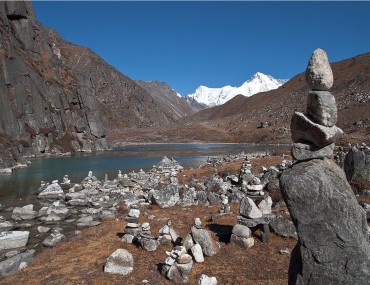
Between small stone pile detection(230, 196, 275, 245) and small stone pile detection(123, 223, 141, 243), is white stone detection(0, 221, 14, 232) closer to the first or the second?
small stone pile detection(123, 223, 141, 243)

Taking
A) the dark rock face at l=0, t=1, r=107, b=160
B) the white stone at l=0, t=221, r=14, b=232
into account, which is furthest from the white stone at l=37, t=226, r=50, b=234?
the dark rock face at l=0, t=1, r=107, b=160

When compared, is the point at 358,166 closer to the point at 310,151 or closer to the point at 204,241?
the point at 204,241

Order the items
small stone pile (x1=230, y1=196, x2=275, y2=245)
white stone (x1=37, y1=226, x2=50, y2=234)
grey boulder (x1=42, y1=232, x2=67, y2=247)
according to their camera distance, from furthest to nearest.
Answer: white stone (x1=37, y1=226, x2=50, y2=234)
grey boulder (x1=42, y1=232, x2=67, y2=247)
small stone pile (x1=230, y1=196, x2=275, y2=245)

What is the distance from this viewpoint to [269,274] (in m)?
12.2

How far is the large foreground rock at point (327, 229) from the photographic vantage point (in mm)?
7473

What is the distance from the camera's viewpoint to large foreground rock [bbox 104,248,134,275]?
13047 millimetres

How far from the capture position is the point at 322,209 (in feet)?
25.3

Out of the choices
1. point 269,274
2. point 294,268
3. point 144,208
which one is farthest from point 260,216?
point 144,208

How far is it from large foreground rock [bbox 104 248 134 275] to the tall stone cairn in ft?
22.8

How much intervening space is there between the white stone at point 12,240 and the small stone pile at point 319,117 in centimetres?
1593

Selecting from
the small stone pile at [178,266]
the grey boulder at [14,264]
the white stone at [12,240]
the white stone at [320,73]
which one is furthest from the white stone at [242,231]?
the white stone at [12,240]

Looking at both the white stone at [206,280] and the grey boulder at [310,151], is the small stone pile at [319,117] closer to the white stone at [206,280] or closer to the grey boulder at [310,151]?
the grey boulder at [310,151]

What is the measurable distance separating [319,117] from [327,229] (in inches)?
100

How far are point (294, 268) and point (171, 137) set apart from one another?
171327 millimetres
